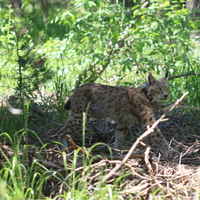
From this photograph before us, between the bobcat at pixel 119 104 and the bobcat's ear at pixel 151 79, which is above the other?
the bobcat's ear at pixel 151 79

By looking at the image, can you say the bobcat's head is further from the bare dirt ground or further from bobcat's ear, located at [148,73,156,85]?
the bare dirt ground

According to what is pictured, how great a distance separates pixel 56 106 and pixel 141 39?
6.56 ft

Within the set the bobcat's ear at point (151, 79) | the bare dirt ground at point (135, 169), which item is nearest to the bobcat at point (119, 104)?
the bobcat's ear at point (151, 79)

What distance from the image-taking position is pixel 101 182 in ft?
9.81

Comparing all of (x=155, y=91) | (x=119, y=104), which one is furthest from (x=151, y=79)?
(x=119, y=104)

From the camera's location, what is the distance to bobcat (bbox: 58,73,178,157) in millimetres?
5188

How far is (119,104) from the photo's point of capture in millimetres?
5316

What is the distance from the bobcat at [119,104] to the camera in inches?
204

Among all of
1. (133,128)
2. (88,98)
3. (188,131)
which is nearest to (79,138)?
(88,98)

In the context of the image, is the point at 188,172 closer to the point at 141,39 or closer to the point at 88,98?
the point at 88,98

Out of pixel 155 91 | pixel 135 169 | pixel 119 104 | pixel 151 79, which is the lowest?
pixel 135 169

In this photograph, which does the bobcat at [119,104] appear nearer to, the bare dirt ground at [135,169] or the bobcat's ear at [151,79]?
the bobcat's ear at [151,79]

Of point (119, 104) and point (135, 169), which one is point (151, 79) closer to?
point (119, 104)

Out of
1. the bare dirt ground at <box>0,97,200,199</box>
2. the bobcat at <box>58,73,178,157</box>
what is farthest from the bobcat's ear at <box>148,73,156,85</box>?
the bare dirt ground at <box>0,97,200,199</box>
